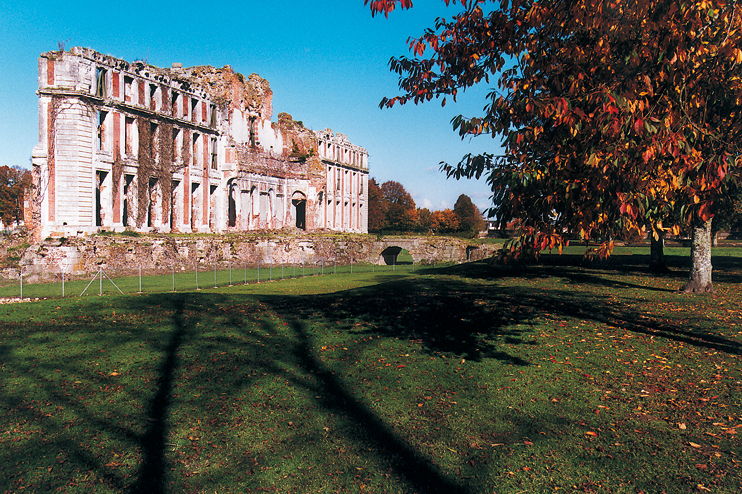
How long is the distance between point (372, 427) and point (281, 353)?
356cm

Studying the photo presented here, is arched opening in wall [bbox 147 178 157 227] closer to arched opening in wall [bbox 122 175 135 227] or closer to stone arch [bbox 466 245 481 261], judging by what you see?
arched opening in wall [bbox 122 175 135 227]

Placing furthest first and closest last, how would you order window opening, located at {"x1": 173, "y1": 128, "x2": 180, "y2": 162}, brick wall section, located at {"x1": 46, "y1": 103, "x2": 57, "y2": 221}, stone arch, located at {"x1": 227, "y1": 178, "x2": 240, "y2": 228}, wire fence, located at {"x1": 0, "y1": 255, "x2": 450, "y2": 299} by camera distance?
stone arch, located at {"x1": 227, "y1": 178, "x2": 240, "y2": 228}
window opening, located at {"x1": 173, "y1": 128, "x2": 180, "y2": 162}
brick wall section, located at {"x1": 46, "y1": 103, "x2": 57, "y2": 221}
wire fence, located at {"x1": 0, "y1": 255, "x2": 450, "y2": 299}

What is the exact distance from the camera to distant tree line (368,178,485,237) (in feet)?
323

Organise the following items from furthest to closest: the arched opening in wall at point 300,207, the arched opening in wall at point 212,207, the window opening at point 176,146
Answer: the arched opening in wall at point 300,207 < the arched opening in wall at point 212,207 < the window opening at point 176,146

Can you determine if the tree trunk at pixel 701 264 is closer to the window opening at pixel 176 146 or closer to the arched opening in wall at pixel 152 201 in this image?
the arched opening in wall at pixel 152 201

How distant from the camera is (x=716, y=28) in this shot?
650cm

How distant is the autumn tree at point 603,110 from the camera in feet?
17.5

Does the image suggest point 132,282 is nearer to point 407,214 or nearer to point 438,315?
point 438,315

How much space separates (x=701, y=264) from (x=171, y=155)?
41.3 metres

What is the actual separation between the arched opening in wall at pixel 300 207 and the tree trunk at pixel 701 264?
4726 centimetres

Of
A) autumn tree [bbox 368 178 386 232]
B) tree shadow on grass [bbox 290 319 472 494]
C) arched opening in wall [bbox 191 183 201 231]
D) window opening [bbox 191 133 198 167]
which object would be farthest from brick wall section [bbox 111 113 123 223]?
autumn tree [bbox 368 178 386 232]

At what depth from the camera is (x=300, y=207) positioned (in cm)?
6606

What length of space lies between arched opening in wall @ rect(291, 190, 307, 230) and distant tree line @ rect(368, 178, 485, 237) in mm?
27535

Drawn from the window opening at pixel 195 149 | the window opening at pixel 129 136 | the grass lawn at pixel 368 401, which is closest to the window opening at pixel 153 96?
the window opening at pixel 129 136
